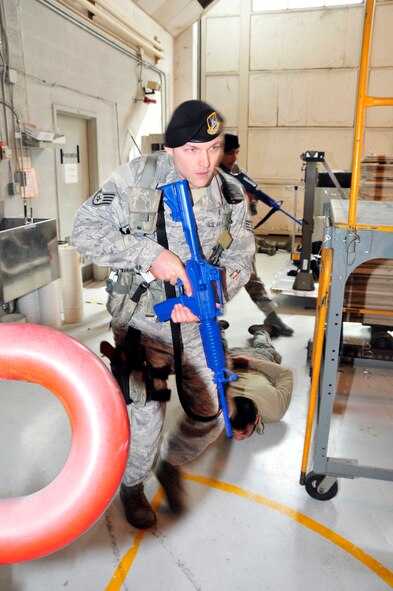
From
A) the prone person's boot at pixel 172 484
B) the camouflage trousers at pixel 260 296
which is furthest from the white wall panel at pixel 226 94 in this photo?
the prone person's boot at pixel 172 484

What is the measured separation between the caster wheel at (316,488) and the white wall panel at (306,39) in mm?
10000

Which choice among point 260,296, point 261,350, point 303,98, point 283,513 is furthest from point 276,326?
point 303,98

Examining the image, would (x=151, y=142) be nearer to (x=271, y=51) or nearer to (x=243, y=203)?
(x=271, y=51)

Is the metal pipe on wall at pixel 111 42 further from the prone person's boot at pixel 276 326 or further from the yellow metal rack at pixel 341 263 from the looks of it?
the yellow metal rack at pixel 341 263

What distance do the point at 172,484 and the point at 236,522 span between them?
1.38 ft

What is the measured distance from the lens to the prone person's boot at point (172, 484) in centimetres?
227

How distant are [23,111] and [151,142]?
10.4 ft

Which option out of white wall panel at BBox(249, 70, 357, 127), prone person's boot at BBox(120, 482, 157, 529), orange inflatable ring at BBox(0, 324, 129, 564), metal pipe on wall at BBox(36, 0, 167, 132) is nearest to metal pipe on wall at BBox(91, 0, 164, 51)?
metal pipe on wall at BBox(36, 0, 167, 132)

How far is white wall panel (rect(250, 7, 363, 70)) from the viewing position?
974 cm

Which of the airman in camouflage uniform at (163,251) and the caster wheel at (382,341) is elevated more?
the airman in camouflage uniform at (163,251)

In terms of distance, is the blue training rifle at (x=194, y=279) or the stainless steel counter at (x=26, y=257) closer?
the blue training rifle at (x=194, y=279)

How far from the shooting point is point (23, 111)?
4.73 meters

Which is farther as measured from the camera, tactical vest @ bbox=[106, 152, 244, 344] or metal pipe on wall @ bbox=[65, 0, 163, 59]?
metal pipe on wall @ bbox=[65, 0, 163, 59]

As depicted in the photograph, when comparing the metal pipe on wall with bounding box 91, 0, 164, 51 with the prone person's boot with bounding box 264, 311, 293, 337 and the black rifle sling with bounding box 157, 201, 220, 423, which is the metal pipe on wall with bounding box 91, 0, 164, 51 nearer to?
the prone person's boot with bounding box 264, 311, 293, 337
